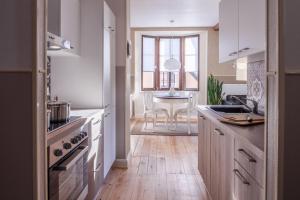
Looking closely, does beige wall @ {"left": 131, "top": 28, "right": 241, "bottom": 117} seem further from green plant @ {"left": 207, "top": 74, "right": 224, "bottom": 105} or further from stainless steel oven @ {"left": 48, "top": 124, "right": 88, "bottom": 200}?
stainless steel oven @ {"left": 48, "top": 124, "right": 88, "bottom": 200}

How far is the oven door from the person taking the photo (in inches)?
65.6

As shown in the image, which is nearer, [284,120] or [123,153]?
[284,120]

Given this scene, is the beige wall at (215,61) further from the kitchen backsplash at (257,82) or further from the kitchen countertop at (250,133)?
the kitchen countertop at (250,133)

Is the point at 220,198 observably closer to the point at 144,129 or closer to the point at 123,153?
the point at 123,153

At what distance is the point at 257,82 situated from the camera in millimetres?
2914

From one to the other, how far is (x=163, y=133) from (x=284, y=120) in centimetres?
563

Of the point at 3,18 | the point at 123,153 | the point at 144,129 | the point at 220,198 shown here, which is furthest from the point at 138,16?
the point at 3,18

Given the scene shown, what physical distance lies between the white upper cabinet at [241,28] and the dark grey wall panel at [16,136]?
1341 millimetres

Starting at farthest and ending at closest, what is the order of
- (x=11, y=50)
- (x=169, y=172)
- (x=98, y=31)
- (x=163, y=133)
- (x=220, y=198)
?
(x=163, y=133) → (x=169, y=172) → (x=98, y=31) → (x=220, y=198) → (x=11, y=50)

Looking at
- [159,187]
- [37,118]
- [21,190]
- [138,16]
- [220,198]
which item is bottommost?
[159,187]

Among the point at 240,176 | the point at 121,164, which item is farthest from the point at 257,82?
the point at 121,164

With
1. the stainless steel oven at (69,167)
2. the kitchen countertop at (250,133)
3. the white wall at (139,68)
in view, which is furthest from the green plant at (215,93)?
the stainless steel oven at (69,167)

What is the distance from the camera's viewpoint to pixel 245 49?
2.28 m

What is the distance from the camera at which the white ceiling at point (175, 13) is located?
5.92 m
